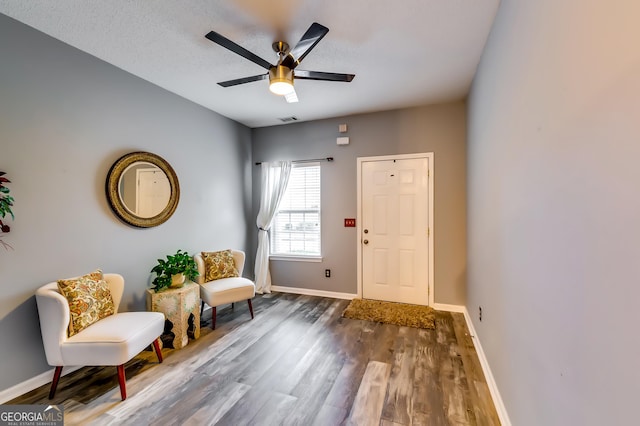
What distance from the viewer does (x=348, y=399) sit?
1.89 meters

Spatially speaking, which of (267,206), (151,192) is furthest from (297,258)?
(151,192)

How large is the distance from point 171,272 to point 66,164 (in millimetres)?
1322

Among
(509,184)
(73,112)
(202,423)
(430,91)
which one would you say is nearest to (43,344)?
(202,423)

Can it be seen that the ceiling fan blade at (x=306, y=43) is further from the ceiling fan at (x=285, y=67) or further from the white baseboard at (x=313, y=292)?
the white baseboard at (x=313, y=292)

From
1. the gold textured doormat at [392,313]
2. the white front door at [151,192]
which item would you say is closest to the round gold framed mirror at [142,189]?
the white front door at [151,192]

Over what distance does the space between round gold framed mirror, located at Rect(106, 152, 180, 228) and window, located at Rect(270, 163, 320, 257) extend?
1704 millimetres

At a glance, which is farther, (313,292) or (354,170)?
(313,292)

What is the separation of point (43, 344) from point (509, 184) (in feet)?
11.8

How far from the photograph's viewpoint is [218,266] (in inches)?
134

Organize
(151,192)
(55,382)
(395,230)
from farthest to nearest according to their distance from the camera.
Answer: (395,230)
(151,192)
(55,382)

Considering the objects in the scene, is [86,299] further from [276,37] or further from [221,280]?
[276,37]

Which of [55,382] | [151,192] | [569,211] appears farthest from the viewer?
[151,192]

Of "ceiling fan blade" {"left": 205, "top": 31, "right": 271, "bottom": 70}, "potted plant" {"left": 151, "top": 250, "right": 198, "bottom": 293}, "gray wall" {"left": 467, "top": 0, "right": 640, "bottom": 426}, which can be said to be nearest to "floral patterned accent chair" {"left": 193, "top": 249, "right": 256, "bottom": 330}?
"potted plant" {"left": 151, "top": 250, "right": 198, "bottom": 293}

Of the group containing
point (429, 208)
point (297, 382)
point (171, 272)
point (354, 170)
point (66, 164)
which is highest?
point (354, 170)
